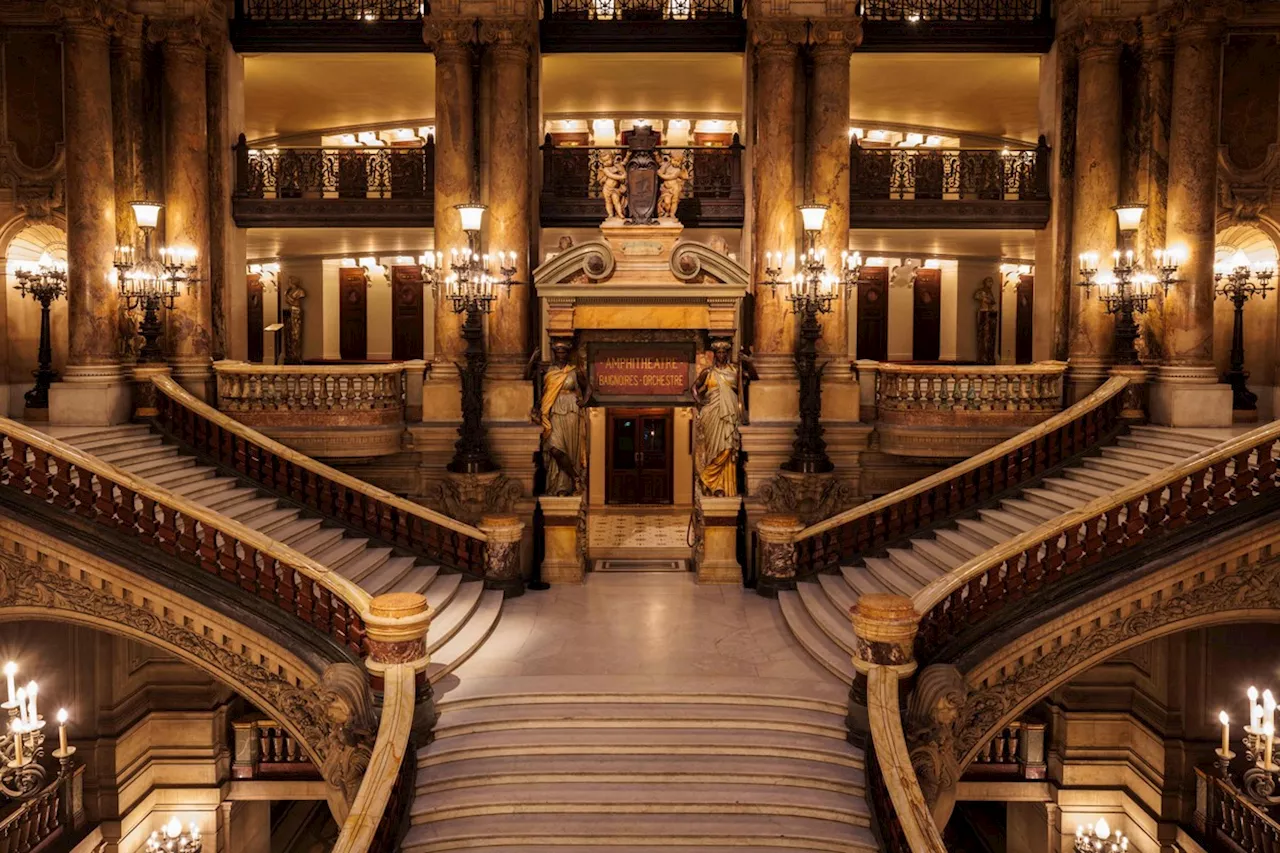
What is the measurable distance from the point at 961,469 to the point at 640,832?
671cm

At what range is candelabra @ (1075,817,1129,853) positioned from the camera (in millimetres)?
11625

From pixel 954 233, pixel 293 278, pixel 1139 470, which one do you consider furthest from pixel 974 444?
pixel 293 278

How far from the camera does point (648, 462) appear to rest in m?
21.2

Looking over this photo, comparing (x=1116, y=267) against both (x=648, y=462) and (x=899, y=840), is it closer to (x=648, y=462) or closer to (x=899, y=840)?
(x=899, y=840)

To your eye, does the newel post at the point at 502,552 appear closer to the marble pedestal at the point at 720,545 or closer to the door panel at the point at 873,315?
the marble pedestal at the point at 720,545

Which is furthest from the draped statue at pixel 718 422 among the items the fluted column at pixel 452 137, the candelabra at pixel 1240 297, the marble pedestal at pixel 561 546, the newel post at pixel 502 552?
the candelabra at pixel 1240 297

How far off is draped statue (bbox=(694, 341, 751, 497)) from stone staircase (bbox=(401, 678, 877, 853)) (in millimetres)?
4119

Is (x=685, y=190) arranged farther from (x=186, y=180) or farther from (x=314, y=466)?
(x=186, y=180)

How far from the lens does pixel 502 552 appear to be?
1179cm

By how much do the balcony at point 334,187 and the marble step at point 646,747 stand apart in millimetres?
9339

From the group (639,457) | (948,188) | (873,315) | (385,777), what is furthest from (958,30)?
(385,777)

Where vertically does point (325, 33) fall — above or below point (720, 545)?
above

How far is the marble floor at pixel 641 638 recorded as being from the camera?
9.32 meters

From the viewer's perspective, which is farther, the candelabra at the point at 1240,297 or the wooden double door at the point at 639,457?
the wooden double door at the point at 639,457
